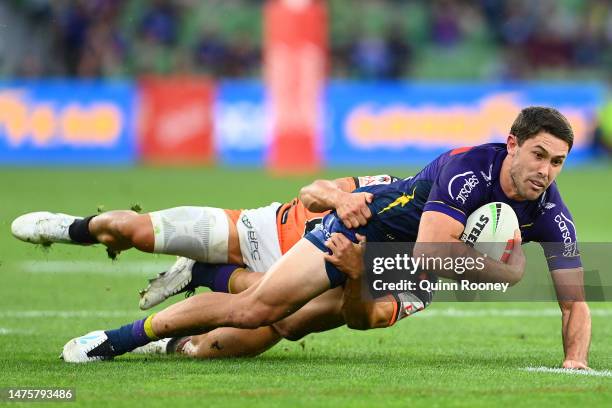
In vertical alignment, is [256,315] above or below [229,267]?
below

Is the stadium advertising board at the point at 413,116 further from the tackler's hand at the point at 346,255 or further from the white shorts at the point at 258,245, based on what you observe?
the tackler's hand at the point at 346,255

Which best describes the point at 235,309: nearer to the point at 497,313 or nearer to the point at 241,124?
the point at 497,313

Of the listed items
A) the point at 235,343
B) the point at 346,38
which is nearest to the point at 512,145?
the point at 235,343

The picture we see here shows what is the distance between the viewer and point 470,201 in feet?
21.5

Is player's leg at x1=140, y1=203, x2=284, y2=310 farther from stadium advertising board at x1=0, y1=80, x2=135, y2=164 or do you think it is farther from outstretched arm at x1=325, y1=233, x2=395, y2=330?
stadium advertising board at x1=0, y1=80, x2=135, y2=164

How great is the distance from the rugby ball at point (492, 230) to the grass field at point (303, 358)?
2.15 ft

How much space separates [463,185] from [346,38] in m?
22.7

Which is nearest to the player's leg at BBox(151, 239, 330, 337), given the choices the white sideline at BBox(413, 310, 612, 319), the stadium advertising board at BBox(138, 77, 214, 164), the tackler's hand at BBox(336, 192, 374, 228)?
the tackler's hand at BBox(336, 192, 374, 228)

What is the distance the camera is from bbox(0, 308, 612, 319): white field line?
9117 mm

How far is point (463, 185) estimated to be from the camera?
6531mm

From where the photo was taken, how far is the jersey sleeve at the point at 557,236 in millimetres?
6730

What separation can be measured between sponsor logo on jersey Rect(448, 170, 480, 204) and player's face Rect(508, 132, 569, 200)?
0.78ft

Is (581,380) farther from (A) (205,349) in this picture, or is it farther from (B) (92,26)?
(B) (92,26)

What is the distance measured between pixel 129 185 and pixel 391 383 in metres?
14.0
